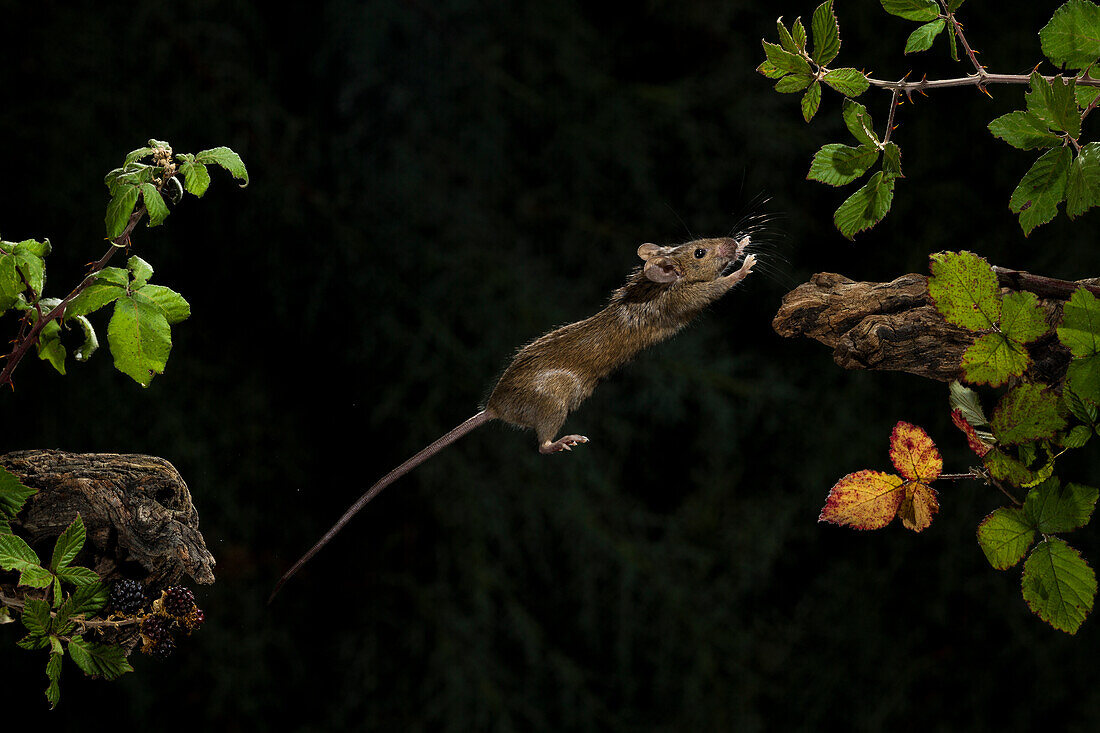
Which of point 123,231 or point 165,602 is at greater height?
point 123,231

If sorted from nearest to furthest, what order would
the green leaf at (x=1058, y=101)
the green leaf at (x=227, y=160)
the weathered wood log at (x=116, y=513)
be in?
the green leaf at (x=1058, y=101) < the green leaf at (x=227, y=160) < the weathered wood log at (x=116, y=513)

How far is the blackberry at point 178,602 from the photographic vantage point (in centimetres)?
134

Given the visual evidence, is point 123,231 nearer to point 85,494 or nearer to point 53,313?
point 53,313

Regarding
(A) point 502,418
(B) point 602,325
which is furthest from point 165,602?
(B) point 602,325

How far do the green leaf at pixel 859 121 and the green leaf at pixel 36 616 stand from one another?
122 centimetres

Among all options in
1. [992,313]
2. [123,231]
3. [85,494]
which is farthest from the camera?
[85,494]

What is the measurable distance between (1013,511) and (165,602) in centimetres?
114

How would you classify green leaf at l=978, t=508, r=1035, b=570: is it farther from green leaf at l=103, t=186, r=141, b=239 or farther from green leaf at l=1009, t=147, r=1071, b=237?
green leaf at l=103, t=186, r=141, b=239

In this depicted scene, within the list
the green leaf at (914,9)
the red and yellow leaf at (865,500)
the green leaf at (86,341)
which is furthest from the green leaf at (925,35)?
the green leaf at (86,341)

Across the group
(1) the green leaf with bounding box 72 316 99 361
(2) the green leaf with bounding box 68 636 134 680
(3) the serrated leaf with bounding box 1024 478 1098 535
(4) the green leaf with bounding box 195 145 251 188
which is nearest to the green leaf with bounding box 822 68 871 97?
(3) the serrated leaf with bounding box 1024 478 1098 535

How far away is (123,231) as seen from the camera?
4.09 feet

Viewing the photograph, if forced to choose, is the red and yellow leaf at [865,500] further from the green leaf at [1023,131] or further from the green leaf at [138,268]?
the green leaf at [138,268]

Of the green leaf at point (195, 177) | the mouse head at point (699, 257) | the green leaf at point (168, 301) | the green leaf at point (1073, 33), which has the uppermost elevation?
the green leaf at point (195, 177)

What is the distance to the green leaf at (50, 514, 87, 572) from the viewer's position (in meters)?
1.26
